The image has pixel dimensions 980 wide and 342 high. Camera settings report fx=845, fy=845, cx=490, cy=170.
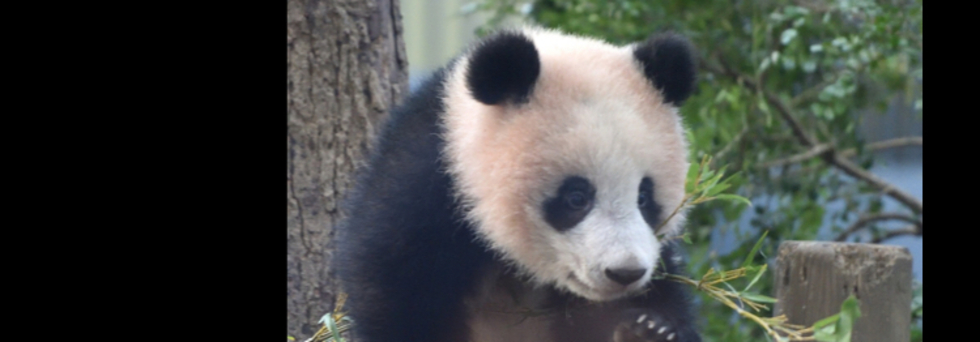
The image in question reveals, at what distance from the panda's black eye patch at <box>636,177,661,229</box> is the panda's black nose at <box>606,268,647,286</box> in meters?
0.17

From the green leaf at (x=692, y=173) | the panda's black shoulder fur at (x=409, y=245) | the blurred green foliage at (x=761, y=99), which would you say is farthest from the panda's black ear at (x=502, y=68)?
the blurred green foliage at (x=761, y=99)

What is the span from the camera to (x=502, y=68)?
1.58 m

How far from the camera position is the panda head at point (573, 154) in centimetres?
150

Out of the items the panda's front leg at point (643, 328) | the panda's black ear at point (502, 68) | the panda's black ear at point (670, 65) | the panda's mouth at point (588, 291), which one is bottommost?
the panda's front leg at point (643, 328)

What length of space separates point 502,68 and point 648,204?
38 cm

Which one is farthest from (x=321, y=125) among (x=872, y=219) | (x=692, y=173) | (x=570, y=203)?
(x=872, y=219)

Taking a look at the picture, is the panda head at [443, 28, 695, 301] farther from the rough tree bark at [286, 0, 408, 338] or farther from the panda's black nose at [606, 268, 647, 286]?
the rough tree bark at [286, 0, 408, 338]

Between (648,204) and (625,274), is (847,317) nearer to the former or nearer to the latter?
(625,274)

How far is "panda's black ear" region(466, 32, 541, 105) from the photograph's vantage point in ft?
5.17

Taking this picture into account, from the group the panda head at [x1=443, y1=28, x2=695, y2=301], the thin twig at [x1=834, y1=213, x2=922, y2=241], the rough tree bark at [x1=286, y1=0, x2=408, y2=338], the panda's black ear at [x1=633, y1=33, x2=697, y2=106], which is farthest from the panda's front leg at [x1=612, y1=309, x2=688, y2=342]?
the thin twig at [x1=834, y1=213, x2=922, y2=241]

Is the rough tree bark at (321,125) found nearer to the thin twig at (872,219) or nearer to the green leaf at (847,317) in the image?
the green leaf at (847,317)
